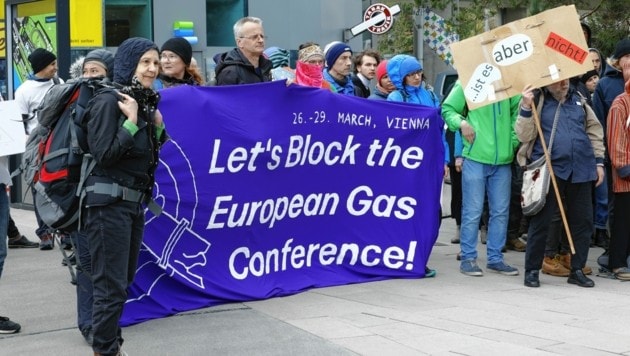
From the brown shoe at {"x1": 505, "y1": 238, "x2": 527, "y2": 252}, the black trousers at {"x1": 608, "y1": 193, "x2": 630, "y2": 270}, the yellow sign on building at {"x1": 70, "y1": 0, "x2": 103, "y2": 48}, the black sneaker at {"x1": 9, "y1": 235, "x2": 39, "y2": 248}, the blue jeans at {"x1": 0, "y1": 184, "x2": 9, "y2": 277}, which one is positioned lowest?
the black sneaker at {"x1": 9, "y1": 235, "x2": 39, "y2": 248}

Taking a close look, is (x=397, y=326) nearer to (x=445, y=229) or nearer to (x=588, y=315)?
(x=588, y=315)

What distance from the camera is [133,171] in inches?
227

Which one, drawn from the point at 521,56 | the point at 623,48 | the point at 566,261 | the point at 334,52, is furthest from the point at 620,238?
the point at 334,52

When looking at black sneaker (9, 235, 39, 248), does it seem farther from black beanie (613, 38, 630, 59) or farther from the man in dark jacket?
black beanie (613, 38, 630, 59)

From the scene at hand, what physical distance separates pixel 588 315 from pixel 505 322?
67cm

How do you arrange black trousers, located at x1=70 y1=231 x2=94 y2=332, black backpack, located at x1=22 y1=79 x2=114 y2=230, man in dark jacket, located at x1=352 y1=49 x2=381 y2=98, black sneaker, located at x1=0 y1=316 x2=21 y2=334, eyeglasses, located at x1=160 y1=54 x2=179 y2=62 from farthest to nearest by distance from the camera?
man in dark jacket, located at x1=352 y1=49 x2=381 y2=98, eyeglasses, located at x1=160 y1=54 x2=179 y2=62, black sneaker, located at x1=0 y1=316 x2=21 y2=334, black trousers, located at x1=70 y1=231 x2=94 y2=332, black backpack, located at x1=22 y1=79 x2=114 y2=230

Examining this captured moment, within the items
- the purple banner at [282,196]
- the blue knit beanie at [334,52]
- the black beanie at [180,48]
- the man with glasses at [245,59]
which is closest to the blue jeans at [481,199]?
the purple banner at [282,196]

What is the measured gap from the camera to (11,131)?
828 centimetres

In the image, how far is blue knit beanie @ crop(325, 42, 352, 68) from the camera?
1000 centimetres

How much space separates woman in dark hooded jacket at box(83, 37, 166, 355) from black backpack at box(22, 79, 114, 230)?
9 cm

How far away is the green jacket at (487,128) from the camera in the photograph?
8867mm

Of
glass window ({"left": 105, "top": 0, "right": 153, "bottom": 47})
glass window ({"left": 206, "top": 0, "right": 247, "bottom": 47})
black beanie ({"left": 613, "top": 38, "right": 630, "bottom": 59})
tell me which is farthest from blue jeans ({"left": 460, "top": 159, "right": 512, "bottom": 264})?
glass window ({"left": 206, "top": 0, "right": 247, "bottom": 47})

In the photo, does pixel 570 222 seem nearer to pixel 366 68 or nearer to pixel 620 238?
pixel 620 238

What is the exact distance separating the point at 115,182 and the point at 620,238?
192 inches
